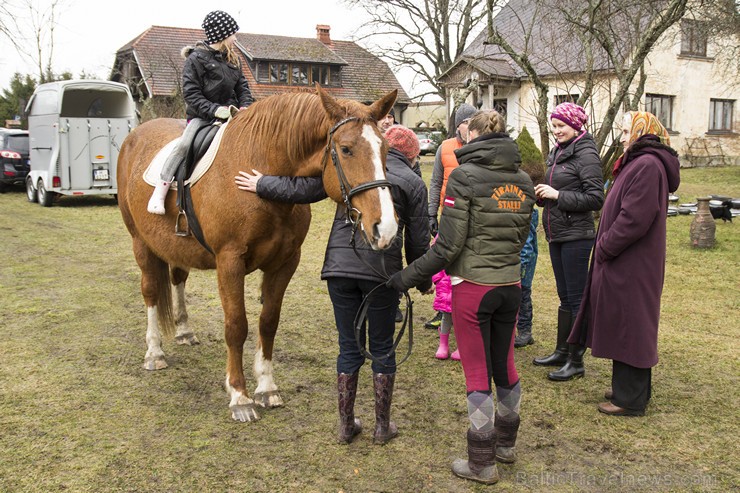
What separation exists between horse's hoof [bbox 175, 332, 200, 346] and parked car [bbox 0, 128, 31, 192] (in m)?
14.6

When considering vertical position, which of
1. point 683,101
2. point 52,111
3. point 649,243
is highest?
point 683,101

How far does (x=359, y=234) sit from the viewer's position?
3.25 meters

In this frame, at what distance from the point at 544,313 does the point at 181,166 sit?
4167 mm

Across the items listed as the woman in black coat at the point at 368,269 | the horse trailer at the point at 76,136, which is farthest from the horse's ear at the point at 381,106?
the horse trailer at the point at 76,136

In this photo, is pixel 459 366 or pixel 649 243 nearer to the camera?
pixel 649 243

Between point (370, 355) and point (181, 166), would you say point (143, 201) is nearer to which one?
point (181, 166)

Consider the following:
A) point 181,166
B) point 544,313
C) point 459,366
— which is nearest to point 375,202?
point 181,166

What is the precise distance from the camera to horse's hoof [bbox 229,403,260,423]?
387 cm

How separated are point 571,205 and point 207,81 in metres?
2.85

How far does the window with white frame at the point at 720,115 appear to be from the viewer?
2611cm

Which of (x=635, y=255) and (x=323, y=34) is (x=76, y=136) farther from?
(x=323, y=34)

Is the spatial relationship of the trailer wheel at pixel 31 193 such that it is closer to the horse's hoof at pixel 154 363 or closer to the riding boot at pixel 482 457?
the horse's hoof at pixel 154 363

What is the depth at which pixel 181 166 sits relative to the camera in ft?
13.4

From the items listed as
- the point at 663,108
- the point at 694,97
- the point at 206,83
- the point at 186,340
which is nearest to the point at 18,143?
the point at 186,340
